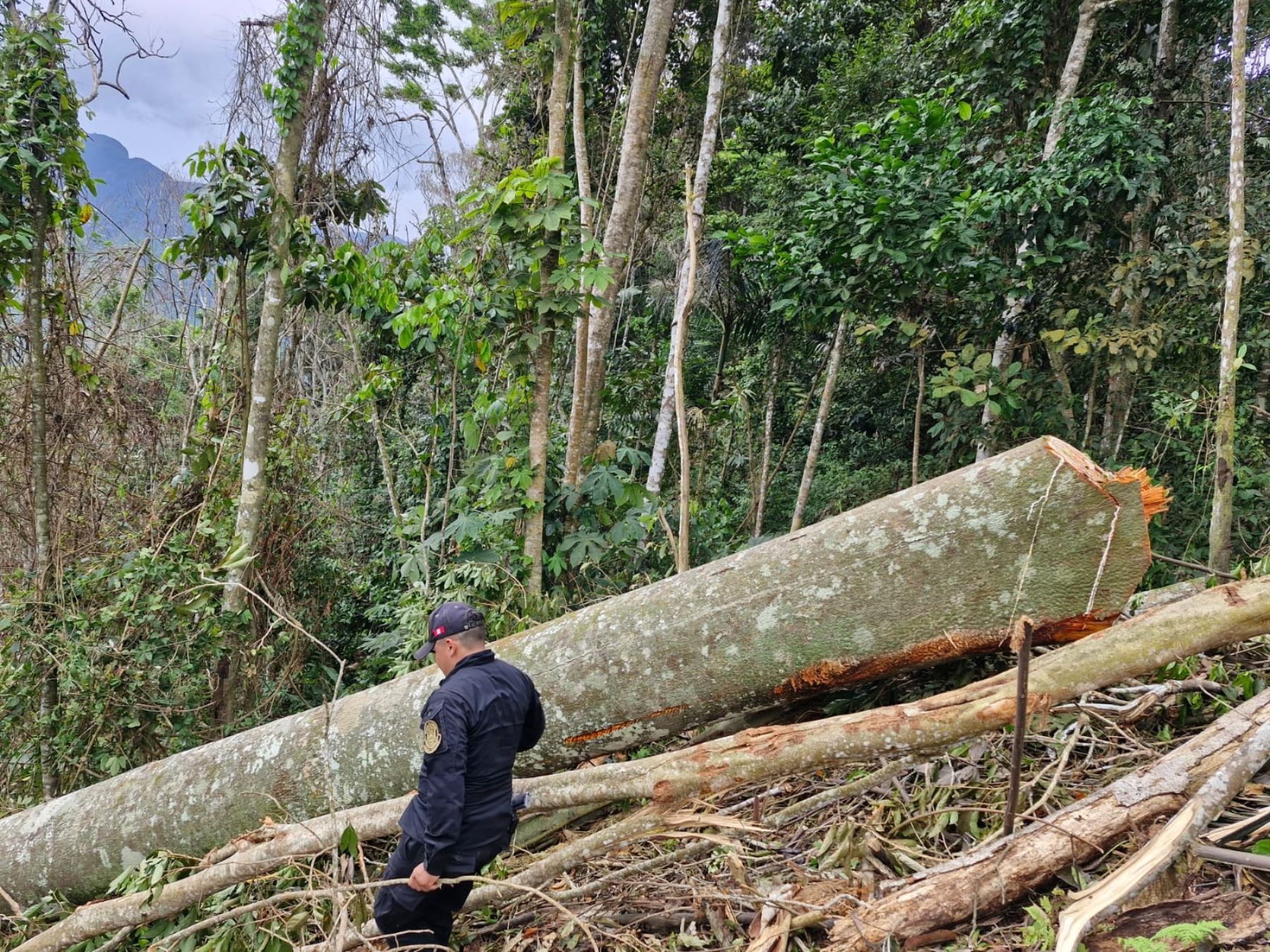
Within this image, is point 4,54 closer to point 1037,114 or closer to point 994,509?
point 994,509

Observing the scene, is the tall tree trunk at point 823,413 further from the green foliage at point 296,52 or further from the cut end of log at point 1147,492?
the green foliage at point 296,52

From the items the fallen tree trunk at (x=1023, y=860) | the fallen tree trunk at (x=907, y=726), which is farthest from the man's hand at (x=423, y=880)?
the fallen tree trunk at (x=1023, y=860)

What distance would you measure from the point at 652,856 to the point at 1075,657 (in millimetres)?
1656

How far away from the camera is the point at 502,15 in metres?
4.73

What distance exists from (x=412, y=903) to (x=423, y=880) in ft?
0.53

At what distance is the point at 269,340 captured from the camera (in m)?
4.89

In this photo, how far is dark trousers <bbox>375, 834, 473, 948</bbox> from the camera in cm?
240

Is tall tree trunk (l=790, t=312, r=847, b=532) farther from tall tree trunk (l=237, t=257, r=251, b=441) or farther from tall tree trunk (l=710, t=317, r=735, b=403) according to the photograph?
tall tree trunk (l=237, t=257, r=251, b=441)

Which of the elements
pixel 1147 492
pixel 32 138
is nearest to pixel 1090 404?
pixel 1147 492

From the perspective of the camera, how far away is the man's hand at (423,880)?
2.29m

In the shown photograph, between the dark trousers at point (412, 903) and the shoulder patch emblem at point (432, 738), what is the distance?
372 mm

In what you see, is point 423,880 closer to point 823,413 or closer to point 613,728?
point 613,728

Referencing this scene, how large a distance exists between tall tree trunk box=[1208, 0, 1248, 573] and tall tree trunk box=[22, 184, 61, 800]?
23.3 ft

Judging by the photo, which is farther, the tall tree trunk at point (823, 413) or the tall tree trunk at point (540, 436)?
the tall tree trunk at point (823, 413)
